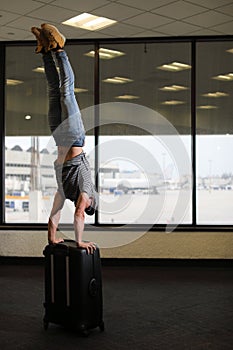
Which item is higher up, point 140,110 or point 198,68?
point 198,68

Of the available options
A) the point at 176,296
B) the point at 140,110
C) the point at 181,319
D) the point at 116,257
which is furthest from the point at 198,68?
the point at 181,319

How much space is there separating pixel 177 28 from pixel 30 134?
8.06 ft

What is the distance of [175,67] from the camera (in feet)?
20.7

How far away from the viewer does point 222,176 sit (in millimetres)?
6289

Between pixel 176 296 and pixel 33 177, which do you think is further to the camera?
pixel 33 177

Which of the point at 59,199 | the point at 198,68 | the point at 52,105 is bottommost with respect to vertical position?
the point at 59,199

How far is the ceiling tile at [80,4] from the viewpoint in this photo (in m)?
4.88

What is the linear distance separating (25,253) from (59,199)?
9.22 ft

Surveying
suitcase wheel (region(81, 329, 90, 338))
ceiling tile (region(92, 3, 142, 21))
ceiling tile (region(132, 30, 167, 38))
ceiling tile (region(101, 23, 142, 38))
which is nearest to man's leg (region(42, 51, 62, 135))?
suitcase wheel (region(81, 329, 90, 338))

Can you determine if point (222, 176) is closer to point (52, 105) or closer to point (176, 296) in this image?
point (176, 296)

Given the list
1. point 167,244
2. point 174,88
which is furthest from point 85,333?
point 174,88

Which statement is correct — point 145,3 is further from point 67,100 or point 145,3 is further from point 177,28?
point 67,100

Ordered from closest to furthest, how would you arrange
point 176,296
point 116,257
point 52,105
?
A: point 52,105, point 176,296, point 116,257

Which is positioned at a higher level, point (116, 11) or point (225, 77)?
point (116, 11)
